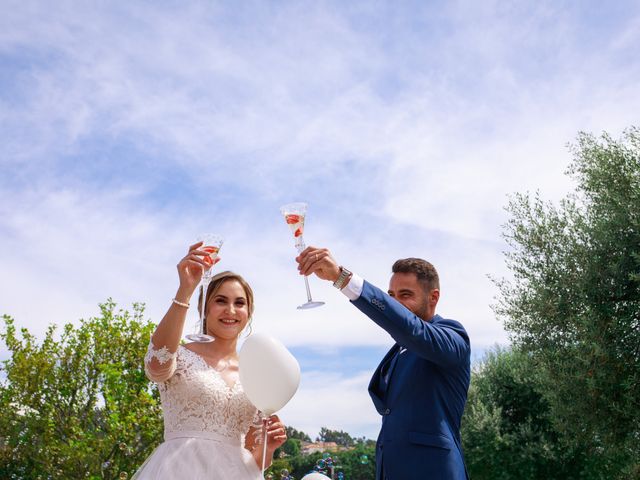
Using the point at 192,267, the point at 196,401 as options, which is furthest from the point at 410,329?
the point at 196,401

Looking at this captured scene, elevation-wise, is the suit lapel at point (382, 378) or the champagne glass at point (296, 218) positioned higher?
the champagne glass at point (296, 218)

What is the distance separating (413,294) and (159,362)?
1.54 metres

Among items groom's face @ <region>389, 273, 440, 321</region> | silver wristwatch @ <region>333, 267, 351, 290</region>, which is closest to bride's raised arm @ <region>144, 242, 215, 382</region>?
silver wristwatch @ <region>333, 267, 351, 290</region>

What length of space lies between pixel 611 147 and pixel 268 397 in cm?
1183

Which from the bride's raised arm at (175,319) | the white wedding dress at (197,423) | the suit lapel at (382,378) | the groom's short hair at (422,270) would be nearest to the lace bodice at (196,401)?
the white wedding dress at (197,423)

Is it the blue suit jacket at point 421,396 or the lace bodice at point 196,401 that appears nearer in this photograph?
the blue suit jacket at point 421,396

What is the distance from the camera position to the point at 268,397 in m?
3.91

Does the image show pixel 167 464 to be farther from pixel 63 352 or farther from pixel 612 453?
pixel 63 352

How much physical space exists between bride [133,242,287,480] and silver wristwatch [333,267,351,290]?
0.89 metres

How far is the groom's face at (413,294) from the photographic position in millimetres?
3826

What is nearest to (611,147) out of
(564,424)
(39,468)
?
(564,424)

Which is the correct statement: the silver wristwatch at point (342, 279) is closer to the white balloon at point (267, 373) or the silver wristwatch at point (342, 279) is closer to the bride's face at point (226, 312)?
the white balloon at point (267, 373)

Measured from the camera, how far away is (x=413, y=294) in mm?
3832

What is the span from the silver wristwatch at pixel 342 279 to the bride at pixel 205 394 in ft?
2.91
